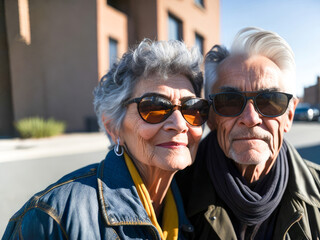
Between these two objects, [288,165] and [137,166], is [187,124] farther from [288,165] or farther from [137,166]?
[288,165]

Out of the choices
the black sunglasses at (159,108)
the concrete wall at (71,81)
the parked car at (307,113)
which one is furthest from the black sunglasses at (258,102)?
the parked car at (307,113)

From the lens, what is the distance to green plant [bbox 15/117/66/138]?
10.4 metres

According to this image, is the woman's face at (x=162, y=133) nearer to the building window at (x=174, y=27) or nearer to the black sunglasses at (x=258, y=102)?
the black sunglasses at (x=258, y=102)

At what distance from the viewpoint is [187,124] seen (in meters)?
1.47

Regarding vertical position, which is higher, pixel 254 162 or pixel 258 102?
pixel 258 102

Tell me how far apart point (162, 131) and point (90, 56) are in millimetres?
11240

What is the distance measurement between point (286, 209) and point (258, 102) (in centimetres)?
73

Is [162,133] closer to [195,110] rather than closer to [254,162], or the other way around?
[195,110]

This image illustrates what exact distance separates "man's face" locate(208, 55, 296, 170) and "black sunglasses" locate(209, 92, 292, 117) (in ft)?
0.10

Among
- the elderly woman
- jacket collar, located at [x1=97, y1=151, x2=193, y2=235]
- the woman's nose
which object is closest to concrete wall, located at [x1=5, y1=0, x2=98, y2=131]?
the elderly woman

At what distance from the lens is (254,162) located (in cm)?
147

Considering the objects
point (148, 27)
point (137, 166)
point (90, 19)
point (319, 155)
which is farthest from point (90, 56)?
point (137, 166)

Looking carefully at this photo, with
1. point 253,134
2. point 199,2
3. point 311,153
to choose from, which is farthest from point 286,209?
point 199,2

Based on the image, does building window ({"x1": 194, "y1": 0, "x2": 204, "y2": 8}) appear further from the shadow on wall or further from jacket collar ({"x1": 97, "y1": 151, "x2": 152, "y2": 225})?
jacket collar ({"x1": 97, "y1": 151, "x2": 152, "y2": 225})
